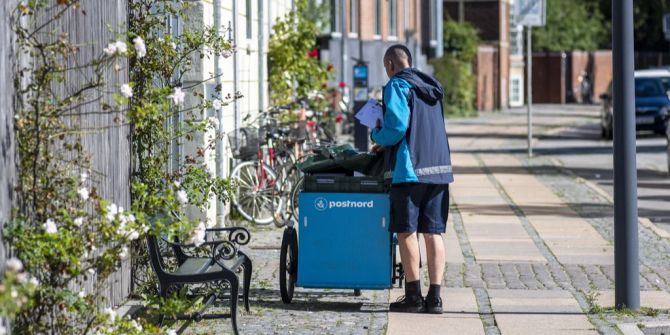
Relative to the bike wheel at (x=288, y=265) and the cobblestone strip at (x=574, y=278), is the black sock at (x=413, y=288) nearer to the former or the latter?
the bike wheel at (x=288, y=265)

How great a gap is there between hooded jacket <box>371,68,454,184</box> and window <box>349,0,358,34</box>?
1047 inches

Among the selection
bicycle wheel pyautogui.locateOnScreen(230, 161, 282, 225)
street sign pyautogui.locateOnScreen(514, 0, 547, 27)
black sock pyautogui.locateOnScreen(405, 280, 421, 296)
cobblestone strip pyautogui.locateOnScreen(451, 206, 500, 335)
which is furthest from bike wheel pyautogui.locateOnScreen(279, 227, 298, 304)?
street sign pyautogui.locateOnScreen(514, 0, 547, 27)

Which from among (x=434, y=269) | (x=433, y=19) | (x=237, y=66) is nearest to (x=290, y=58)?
(x=237, y=66)

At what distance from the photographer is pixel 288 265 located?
9.63 meters

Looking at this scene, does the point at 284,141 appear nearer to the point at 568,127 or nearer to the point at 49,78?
the point at 49,78

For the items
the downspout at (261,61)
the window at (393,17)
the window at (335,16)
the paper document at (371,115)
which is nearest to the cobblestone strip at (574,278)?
the paper document at (371,115)

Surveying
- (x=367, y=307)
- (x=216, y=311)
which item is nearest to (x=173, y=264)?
(x=216, y=311)

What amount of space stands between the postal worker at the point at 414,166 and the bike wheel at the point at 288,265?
76 cm

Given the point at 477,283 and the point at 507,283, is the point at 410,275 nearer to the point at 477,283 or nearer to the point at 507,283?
the point at 477,283

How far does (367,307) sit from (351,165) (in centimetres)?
95

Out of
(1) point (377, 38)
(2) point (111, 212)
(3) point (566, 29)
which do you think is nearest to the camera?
(2) point (111, 212)

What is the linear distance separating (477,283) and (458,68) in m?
38.5

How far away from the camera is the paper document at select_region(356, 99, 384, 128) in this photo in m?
9.24

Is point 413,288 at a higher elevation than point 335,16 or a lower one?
lower
